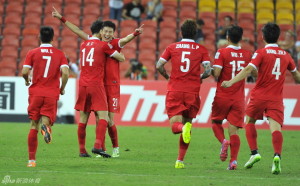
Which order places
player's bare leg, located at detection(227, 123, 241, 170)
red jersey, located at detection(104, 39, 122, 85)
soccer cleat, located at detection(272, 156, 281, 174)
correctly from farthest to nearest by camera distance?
red jersey, located at detection(104, 39, 122, 85) → player's bare leg, located at detection(227, 123, 241, 170) → soccer cleat, located at detection(272, 156, 281, 174)

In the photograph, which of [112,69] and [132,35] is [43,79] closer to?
[132,35]

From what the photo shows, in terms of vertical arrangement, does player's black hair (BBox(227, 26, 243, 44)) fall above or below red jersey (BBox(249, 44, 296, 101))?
above

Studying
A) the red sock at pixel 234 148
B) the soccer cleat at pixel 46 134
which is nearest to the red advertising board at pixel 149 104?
the red sock at pixel 234 148

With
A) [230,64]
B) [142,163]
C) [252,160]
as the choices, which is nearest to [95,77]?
[142,163]

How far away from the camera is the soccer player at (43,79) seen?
10414mm

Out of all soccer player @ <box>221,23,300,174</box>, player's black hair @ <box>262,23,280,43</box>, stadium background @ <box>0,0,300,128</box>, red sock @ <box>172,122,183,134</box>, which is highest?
stadium background @ <box>0,0,300,128</box>

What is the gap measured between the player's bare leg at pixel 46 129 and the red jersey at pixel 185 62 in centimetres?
186

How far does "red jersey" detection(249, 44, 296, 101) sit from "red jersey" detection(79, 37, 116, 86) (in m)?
2.51

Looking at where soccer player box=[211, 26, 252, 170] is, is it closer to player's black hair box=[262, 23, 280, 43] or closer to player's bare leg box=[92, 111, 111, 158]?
player's black hair box=[262, 23, 280, 43]

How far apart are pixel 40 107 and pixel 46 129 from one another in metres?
0.34

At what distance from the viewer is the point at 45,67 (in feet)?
34.3

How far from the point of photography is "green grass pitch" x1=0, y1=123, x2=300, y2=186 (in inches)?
367

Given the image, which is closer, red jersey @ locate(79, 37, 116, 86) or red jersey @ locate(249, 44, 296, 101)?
red jersey @ locate(249, 44, 296, 101)

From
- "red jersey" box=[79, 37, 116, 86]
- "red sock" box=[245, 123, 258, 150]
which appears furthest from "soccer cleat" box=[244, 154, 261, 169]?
"red jersey" box=[79, 37, 116, 86]
